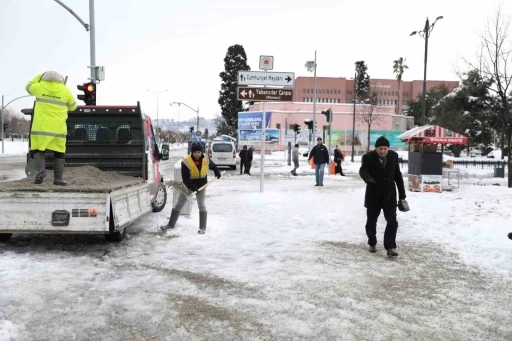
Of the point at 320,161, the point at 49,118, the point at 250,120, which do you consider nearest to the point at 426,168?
the point at 320,161

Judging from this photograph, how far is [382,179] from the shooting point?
22.8 feet

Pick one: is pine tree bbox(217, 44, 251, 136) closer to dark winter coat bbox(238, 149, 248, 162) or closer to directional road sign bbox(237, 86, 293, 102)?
dark winter coat bbox(238, 149, 248, 162)

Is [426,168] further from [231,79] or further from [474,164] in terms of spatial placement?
[231,79]

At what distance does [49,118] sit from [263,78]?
749cm

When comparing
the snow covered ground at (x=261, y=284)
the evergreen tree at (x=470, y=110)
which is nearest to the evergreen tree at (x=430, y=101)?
the evergreen tree at (x=470, y=110)

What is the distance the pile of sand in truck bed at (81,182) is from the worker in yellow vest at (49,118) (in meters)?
0.28

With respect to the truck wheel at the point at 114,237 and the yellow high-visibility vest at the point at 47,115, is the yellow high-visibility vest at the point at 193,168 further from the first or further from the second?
the yellow high-visibility vest at the point at 47,115

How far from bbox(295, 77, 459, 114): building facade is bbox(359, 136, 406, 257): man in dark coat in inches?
3602

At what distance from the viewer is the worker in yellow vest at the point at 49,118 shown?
6.76 meters

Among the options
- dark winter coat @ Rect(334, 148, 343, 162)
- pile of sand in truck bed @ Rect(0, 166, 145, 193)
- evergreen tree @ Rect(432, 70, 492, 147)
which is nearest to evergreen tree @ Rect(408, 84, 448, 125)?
evergreen tree @ Rect(432, 70, 492, 147)

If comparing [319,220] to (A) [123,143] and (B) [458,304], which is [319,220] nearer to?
(A) [123,143]

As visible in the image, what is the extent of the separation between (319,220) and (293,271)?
4099 millimetres

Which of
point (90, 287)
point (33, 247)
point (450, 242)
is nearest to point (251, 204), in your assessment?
point (450, 242)

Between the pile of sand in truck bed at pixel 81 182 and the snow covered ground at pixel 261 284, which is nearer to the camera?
the snow covered ground at pixel 261 284
